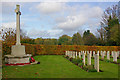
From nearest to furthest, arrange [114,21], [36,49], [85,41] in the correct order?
[36,49]
[114,21]
[85,41]

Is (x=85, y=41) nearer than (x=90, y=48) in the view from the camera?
No

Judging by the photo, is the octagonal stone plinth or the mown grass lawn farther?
the octagonal stone plinth

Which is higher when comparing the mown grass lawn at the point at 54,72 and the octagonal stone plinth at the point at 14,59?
the octagonal stone plinth at the point at 14,59

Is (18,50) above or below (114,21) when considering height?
below

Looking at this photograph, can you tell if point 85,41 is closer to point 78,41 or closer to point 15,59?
point 78,41

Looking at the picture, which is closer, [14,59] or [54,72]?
[54,72]

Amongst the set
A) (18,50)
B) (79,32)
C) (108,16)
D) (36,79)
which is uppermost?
(108,16)

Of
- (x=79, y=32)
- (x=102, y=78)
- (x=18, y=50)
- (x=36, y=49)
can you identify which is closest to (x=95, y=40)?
(x=79, y=32)

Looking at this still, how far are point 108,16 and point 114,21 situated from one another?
4.08m

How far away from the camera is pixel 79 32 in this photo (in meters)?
39.1

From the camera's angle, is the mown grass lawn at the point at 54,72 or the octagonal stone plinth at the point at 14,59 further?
the octagonal stone plinth at the point at 14,59

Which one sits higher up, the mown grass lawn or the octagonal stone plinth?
the octagonal stone plinth

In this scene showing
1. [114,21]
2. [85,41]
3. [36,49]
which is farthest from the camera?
[85,41]

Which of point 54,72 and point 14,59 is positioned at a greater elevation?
point 14,59
